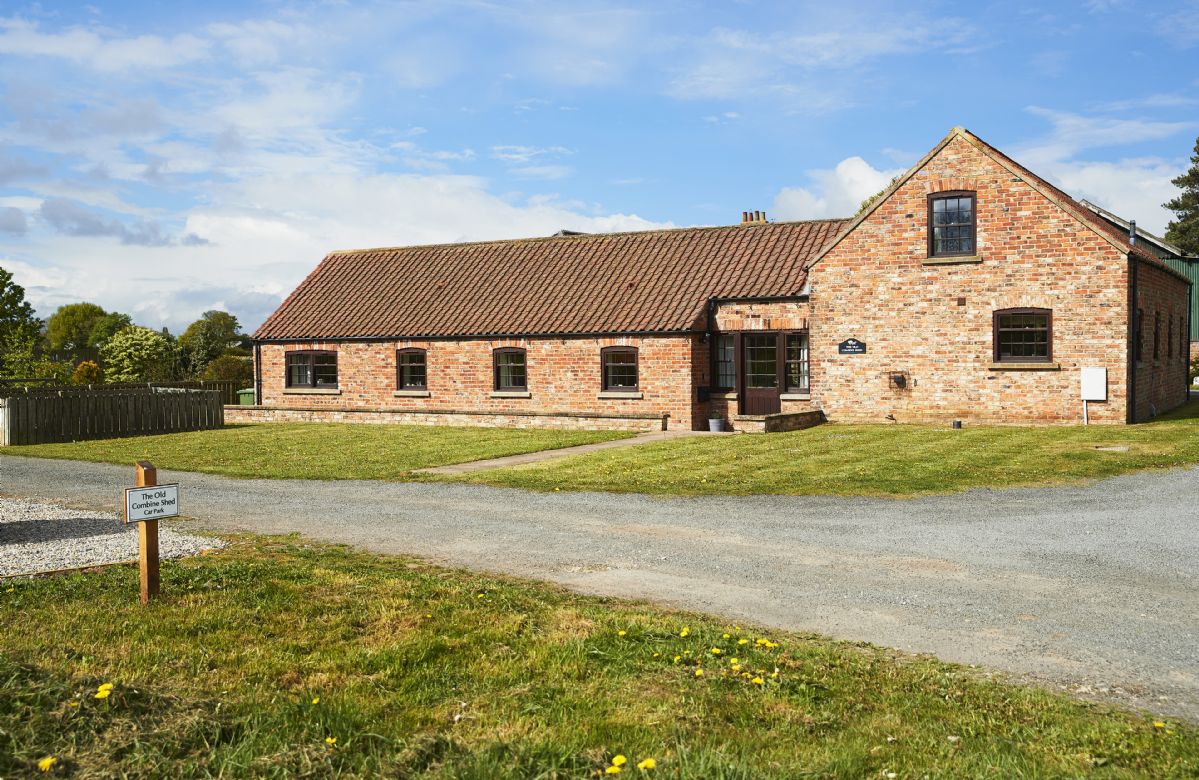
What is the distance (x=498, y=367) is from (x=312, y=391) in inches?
291

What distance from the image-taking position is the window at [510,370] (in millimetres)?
30062

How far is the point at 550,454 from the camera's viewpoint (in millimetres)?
20500

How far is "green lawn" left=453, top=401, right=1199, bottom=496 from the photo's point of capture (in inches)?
592

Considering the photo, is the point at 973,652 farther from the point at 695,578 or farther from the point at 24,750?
the point at 24,750

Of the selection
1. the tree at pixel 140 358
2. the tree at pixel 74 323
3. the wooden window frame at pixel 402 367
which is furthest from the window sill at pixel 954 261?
the tree at pixel 74 323

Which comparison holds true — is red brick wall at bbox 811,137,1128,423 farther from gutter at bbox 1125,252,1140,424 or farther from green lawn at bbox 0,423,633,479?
green lawn at bbox 0,423,633,479

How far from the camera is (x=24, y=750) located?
4.97 metres

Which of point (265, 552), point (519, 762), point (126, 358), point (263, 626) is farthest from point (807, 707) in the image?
point (126, 358)

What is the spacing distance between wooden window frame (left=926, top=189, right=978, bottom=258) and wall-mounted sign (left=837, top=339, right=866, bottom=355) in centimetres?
280

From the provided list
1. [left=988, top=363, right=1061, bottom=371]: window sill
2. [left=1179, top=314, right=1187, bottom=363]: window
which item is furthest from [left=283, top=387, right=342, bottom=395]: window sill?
[left=1179, top=314, right=1187, bottom=363]: window

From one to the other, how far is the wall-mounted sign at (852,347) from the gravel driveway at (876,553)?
414 inches

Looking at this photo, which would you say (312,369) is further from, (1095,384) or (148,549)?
(148,549)

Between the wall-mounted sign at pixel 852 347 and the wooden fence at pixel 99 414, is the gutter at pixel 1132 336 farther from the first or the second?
the wooden fence at pixel 99 414

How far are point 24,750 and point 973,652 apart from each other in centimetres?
562
